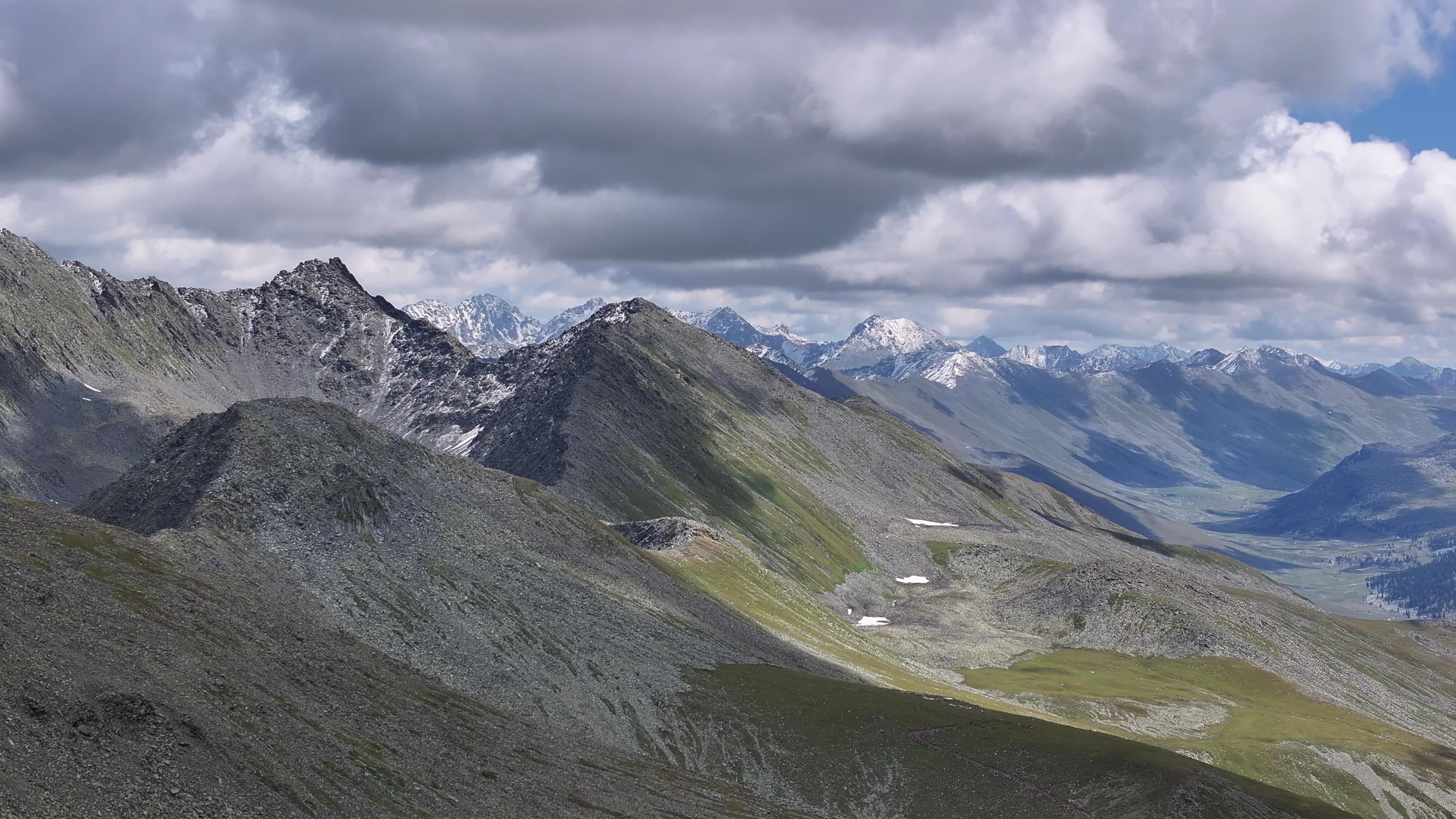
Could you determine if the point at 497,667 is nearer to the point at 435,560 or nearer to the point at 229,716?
the point at 435,560

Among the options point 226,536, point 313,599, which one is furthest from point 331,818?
point 226,536

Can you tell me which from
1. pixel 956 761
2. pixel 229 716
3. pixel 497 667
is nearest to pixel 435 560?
pixel 497 667

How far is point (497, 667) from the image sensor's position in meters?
120

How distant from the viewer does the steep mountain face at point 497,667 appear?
88.5 metres

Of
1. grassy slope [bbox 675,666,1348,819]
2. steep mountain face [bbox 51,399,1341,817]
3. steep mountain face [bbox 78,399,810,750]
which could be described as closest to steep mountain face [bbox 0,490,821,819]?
steep mountain face [bbox 51,399,1341,817]

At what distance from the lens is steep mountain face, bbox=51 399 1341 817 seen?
88500mm

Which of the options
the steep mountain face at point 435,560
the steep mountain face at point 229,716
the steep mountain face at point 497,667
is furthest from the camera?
the steep mountain face at point 435,560

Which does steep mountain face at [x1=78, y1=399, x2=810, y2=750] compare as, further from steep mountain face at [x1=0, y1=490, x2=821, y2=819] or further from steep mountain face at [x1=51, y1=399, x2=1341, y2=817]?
steep mountain face at [x1=0, y1=490, x2=821, y2=819]

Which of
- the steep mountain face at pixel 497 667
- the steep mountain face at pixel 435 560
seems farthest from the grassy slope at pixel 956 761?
the steep mountain face at pixel 435 560

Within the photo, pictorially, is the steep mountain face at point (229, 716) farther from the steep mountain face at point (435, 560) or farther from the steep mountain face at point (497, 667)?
the steep mountain face at point (435, 560)

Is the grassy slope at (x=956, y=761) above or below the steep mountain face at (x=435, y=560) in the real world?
below

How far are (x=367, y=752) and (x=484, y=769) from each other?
1023 centimetres

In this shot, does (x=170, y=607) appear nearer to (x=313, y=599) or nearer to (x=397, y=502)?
(x=313, y=599)

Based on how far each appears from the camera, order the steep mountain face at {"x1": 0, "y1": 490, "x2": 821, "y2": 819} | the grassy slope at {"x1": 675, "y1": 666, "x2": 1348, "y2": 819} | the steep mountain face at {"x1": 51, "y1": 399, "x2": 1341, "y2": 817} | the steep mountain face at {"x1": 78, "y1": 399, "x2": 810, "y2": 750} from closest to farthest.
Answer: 1. the steep mountain face at {"x1": 0, "y1": 490, "x2": 821, "y2": 819}
2. the steep mountain face at {"x1": 51, "y1": 399, "x2": 1341, "y2": 817}
3. the grassy slope at {"x1": 675, "y1": 666, "x2": 1348, "y2": 819}
4. the steep mountain face at {"x1": 78, "y1": 399, "x2": 810, "y2": 750}
